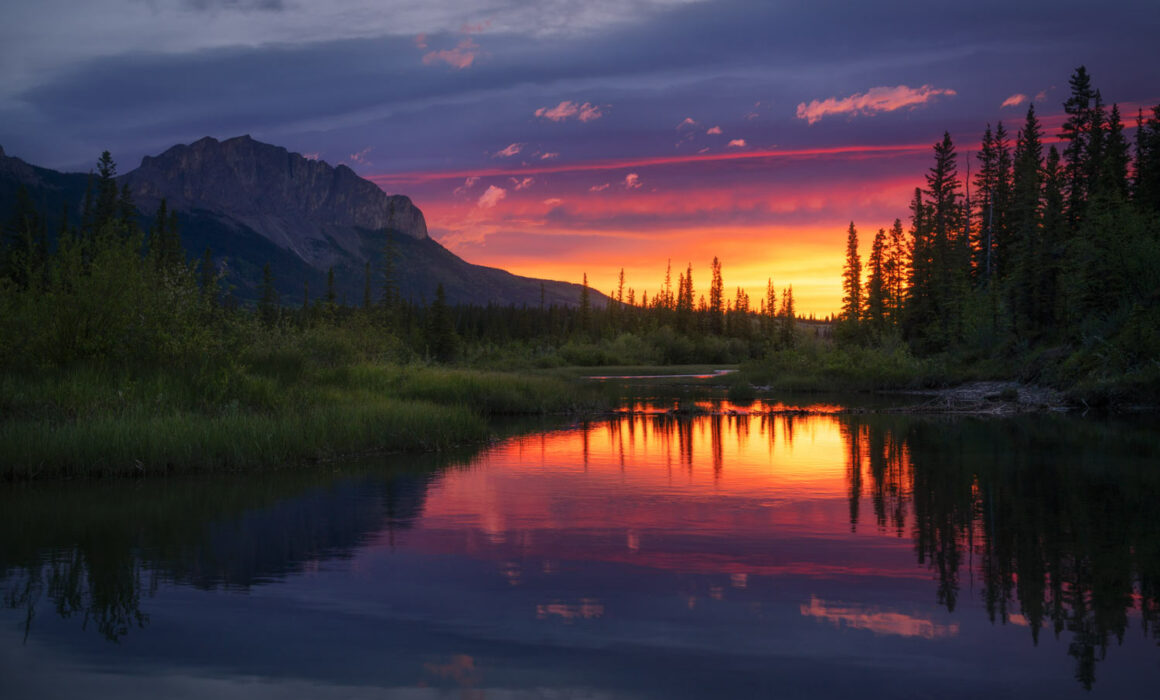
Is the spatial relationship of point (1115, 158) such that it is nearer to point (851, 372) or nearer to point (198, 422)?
point (851, 372)

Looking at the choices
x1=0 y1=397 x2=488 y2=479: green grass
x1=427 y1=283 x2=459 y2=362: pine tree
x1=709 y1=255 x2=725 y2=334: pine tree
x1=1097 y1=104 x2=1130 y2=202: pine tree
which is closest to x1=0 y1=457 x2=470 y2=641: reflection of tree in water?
x1=0 y1=397 x2=488 y2=479: green grass

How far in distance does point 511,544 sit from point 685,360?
375ft

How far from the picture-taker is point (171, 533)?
13.6 metres

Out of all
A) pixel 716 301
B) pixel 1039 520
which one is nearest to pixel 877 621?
pixel 1039 520

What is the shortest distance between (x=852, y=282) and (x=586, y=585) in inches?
4006

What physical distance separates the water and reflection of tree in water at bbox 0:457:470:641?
70 millimetres

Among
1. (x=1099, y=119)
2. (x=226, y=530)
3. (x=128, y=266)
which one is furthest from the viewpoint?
(x=1099, y=119)

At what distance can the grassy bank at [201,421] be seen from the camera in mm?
18062

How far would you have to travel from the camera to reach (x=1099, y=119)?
68000 mm

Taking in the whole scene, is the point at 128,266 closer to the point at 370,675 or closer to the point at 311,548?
the point at 311,548

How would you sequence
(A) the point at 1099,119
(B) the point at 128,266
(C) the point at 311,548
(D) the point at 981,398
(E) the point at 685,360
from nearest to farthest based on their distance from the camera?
(C) the point at 311,548 < (B) the point at 128,266 < (D) the point at 981,398 < (A) the point at 1099,119 < (E) the point at 685,360

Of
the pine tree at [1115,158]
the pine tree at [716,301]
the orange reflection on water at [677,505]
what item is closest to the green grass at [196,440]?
the orange reflection on water at [677,505]

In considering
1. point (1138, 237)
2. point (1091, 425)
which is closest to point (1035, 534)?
point (1091, 425)

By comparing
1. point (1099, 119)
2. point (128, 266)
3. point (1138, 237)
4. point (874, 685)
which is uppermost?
point (1099, 119)
